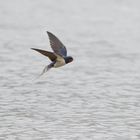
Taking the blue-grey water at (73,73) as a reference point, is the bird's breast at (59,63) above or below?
above

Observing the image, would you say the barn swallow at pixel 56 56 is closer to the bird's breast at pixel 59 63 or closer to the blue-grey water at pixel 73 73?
the bird's breast at pixel 59 63

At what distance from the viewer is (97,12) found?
16328 mm

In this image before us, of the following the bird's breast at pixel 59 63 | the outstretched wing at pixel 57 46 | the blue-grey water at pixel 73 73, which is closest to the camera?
the bird's breast at pixel 59 63

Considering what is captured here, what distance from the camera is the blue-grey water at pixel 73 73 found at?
8.84m

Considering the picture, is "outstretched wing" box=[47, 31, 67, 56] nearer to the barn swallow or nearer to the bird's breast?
the barn swallow

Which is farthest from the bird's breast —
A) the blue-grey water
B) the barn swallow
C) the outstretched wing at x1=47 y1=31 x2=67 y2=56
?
the blue-grey water

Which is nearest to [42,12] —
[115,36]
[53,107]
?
[115,36]

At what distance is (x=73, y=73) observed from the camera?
11.7 m

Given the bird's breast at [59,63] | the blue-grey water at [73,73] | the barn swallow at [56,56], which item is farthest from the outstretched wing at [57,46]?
the blue-grey water at [73,73]

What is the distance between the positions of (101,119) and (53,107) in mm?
785

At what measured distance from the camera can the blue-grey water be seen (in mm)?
8845

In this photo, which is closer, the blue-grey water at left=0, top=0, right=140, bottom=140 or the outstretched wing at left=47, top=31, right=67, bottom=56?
the outstretched wing at left=47, top=31, right=67, bottom=56

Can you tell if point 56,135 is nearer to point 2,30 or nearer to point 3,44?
point 3,44

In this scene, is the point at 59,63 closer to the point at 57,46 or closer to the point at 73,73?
the point at 57,46
